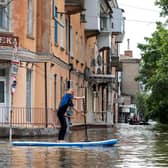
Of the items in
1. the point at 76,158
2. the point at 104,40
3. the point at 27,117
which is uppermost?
the point at 104,40

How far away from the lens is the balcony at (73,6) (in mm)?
41969

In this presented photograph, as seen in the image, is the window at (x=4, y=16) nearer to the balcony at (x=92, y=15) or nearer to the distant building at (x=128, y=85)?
the balcony at (x=92, y=15)

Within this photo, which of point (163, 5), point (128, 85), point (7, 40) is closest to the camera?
point (7, 40)

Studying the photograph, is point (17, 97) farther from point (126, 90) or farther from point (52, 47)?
point (126, 90)

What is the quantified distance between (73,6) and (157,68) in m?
25.3

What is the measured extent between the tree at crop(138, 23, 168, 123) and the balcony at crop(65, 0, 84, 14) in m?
11.9

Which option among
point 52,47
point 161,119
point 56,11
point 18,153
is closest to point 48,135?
point 52,47

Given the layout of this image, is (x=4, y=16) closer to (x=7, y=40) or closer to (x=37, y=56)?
(x=7, y=40)

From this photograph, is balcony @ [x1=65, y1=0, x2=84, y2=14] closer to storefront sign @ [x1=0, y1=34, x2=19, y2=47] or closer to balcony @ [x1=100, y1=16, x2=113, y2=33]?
storefront sign @ [x1=0, y1=34, x2=19, y2=47]

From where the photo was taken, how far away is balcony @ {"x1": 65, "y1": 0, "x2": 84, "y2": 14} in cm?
4197

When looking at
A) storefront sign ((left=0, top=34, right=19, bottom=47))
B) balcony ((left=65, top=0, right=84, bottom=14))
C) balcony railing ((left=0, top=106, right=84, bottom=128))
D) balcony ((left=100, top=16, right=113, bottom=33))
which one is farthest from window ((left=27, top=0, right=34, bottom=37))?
balcony ((left=100, top=16, right=113, bottom=33))

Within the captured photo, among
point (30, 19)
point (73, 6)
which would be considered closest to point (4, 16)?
point (30, 19)

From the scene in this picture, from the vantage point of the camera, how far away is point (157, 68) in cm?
6625

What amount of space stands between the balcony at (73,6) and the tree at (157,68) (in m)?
11.9
